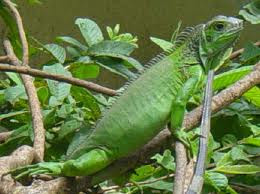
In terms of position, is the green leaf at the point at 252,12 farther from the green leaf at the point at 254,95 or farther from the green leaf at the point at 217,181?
the green leaf at the point at 217,181

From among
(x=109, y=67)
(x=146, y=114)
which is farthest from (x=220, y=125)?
(x=146, y=114)

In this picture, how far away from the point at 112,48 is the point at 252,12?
52 cm

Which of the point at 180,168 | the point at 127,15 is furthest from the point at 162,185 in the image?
the point at 127,15

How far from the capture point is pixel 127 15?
11.2 ft

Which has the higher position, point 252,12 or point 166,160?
point 252,12

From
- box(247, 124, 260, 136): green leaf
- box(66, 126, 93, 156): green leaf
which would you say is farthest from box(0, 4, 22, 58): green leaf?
box(247, 124, 260, 136): green leaf

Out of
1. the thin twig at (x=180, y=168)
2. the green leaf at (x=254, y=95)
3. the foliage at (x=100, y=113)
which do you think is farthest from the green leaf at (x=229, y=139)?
the thin twig at (x=180, y=168)

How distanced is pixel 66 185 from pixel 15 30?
0.92m

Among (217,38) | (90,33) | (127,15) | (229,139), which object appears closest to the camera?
(217,38)

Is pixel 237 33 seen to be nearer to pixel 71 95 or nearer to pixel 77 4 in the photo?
pixel 71 95

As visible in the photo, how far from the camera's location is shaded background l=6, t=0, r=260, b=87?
334 centimetres

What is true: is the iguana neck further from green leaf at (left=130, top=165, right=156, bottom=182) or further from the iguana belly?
green leaf at (left=130, top=165, right=156, bottom=182)

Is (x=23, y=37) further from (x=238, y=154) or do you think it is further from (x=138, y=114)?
(x=238, y=154)

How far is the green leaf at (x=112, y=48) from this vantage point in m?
1.79
